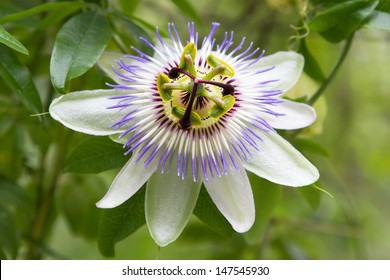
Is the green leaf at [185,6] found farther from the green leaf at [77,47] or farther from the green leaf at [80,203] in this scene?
the green leaf at [80,203]

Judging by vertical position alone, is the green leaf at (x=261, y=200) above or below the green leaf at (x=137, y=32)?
below

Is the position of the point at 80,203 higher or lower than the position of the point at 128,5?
lower

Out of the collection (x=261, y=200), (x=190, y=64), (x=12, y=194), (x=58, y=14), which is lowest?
(x=12, y=194)

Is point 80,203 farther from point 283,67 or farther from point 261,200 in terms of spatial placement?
point 283,67

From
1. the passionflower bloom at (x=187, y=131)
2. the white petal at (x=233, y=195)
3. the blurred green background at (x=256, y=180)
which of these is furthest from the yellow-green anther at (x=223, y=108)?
the blurred green background at (x=256, y=180)

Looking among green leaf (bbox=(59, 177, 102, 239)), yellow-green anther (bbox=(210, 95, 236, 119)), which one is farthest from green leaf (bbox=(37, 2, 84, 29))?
green leaf (bbox=(59, 177, 102, 239))

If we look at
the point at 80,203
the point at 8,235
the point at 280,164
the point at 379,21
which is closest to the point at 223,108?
the point at 280,164
